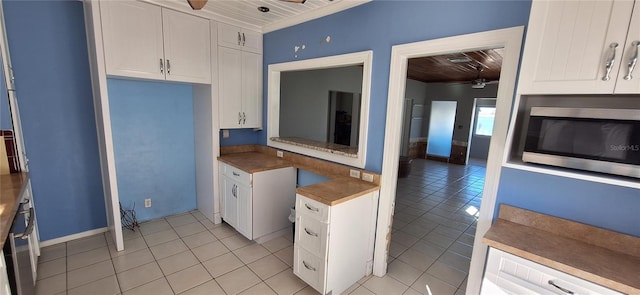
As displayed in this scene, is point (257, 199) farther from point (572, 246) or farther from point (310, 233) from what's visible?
point (572, 246)

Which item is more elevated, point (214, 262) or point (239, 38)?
point (239, 38)

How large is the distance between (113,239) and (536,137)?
12.1 feet

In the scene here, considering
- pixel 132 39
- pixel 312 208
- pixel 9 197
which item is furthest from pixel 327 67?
pixel 9 197

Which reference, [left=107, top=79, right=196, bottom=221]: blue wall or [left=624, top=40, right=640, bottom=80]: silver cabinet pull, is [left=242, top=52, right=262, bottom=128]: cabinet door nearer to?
[left=107, top=79, right=196, bottom=221]: blue wall

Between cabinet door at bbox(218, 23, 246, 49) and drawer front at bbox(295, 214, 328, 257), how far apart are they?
7.12 feet

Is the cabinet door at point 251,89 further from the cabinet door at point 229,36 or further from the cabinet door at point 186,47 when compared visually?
the cabinet door at point 186,47

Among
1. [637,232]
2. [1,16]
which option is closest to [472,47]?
[637,232]

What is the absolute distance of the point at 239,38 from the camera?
10.2 feet

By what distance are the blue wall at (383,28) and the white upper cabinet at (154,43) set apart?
99 cm

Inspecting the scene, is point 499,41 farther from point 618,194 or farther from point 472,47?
point 618,194

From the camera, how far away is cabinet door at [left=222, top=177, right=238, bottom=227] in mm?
2919

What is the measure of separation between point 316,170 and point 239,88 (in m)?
1.41

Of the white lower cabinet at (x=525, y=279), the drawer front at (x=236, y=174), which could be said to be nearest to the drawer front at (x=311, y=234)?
the drawer front at (x=236, y=174)

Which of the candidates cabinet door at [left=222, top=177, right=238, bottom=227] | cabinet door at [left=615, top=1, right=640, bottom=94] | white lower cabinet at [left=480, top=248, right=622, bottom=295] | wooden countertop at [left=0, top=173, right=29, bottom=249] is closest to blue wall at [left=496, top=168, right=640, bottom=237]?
white lower cabinet at [left=480, top=248, right=622, bottom=295]
